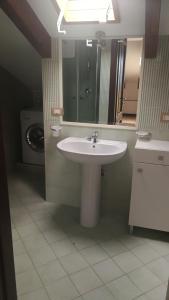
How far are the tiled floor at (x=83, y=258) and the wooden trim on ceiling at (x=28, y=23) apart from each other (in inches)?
65.8

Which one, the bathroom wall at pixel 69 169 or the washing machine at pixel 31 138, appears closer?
the bathroom wall at pixel 69 169

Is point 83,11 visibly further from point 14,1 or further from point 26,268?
point 26,268

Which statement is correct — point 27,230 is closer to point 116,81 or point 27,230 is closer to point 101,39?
point 116,81

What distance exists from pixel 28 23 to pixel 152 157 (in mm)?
1452

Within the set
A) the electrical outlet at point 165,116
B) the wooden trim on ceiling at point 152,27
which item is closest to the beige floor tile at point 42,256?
the electrical outlet at point 165,116

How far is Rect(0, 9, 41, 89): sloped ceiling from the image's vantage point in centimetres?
214

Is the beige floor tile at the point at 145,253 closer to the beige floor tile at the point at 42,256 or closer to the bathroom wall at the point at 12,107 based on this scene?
the beige floor tile at the point at 42,256

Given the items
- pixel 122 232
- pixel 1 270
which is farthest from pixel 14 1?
pixel 122 232

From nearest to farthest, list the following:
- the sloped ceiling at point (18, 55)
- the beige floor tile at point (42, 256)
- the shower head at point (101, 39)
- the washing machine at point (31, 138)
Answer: the beige floor tile at point (42, 256)
the shower head at point (101, 39)
the sloped ceiling at point (18, 55)
the washing machine at point (31, 138)

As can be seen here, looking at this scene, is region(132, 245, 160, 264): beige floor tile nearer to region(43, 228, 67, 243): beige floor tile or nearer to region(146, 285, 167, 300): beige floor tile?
region(146, 285, 167, 300): beige floor tile

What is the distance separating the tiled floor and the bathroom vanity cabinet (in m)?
0.21

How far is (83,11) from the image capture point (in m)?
1.90

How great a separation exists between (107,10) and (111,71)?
0.54 m

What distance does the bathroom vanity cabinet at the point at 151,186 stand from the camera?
187 cm
